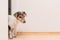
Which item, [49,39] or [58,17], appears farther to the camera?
[58,17]

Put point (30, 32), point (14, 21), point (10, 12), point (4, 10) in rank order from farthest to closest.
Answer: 1. point (30, 32)
2. point (10, 12)
3. point (14, 21)
4. point (4, 10)

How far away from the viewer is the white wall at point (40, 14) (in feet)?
6.61

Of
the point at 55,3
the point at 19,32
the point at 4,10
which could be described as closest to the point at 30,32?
the point at 19,32

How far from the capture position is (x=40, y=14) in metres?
2.06

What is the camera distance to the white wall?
2014mm

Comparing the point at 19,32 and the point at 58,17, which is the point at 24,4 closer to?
the point at 19,32

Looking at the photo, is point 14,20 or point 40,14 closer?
point 14,20

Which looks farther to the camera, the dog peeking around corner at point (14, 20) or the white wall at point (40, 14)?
the white wall at point (40, 14)

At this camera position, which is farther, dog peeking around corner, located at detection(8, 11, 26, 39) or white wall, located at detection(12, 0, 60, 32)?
white wall, located at detection(12, 0, 60, 32)

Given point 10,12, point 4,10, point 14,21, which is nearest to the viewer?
point 4,10

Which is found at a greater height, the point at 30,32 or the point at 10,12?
the point at 10,12

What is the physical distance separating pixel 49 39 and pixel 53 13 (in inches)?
20.0

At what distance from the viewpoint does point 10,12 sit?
1.97m

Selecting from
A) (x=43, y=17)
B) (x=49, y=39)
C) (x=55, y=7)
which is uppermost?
(x=55, y=7)
